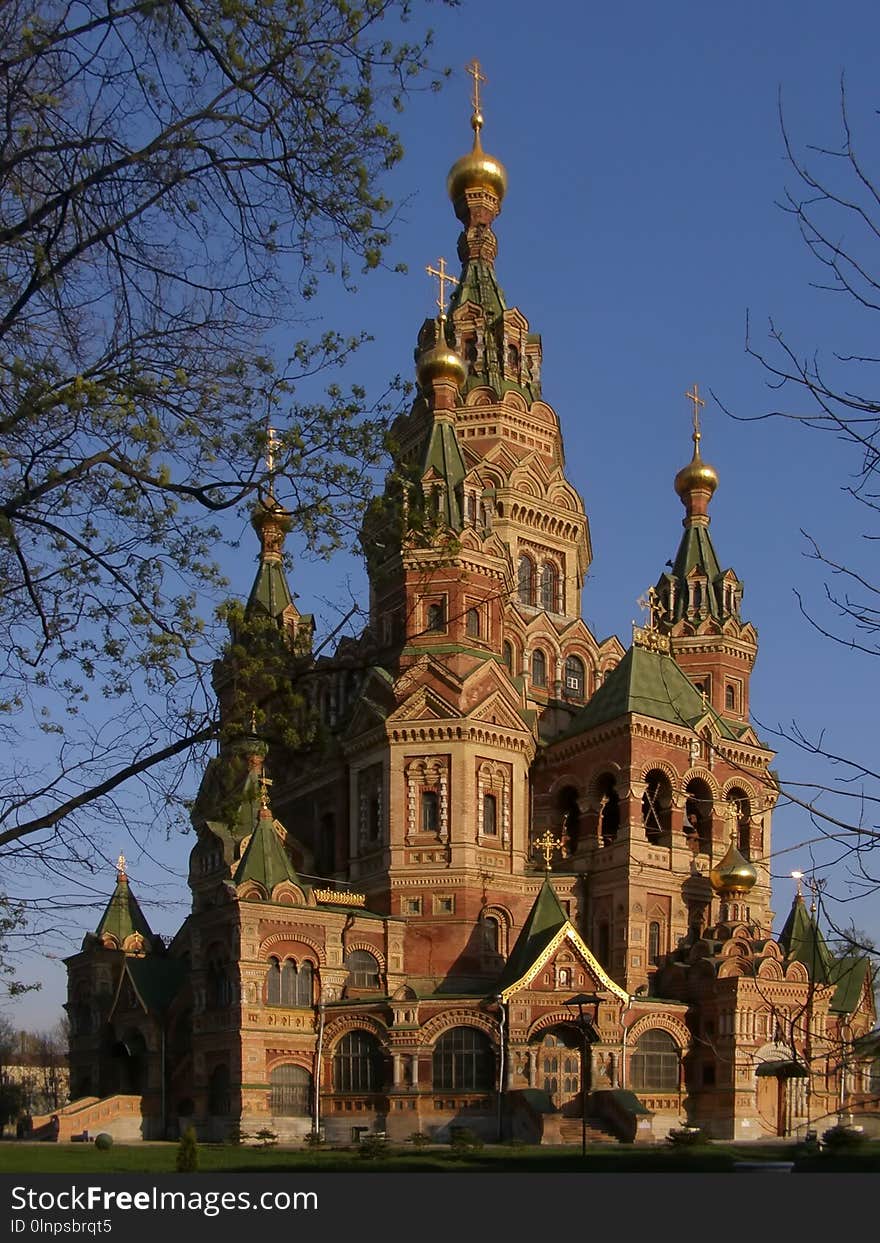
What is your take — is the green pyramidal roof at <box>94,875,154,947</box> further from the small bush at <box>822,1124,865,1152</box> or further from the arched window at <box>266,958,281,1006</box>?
the small bush at <box>822,1124,865,1152</box>

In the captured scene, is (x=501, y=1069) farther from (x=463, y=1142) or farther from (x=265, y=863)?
(x=265, y=863)

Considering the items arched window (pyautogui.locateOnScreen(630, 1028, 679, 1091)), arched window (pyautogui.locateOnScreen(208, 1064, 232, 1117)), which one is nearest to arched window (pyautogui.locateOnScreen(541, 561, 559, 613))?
arched window (pyautogui.locateOnScreen(630, 1028, 679, 1091))

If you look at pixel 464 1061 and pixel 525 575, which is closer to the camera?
pixel 464 1061

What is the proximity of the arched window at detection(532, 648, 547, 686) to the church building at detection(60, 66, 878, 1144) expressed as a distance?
0.24 ft

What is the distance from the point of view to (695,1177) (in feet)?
56.9

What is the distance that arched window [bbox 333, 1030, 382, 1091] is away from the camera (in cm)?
3503

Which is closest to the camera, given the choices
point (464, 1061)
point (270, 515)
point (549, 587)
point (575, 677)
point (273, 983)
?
point (270, 515)

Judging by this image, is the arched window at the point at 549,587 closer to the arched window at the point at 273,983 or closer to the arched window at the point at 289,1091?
the arched window at the point at 273,983

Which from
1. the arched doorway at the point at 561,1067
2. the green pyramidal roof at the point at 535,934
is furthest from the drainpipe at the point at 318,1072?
the arched doorway at the point at 561,1067

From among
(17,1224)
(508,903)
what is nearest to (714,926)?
(508,903)

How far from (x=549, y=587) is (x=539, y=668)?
11.0 ft

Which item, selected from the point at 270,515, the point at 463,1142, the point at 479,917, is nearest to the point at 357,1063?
the point at 479,917

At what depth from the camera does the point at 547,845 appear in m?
39.6

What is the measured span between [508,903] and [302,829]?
346 inches
